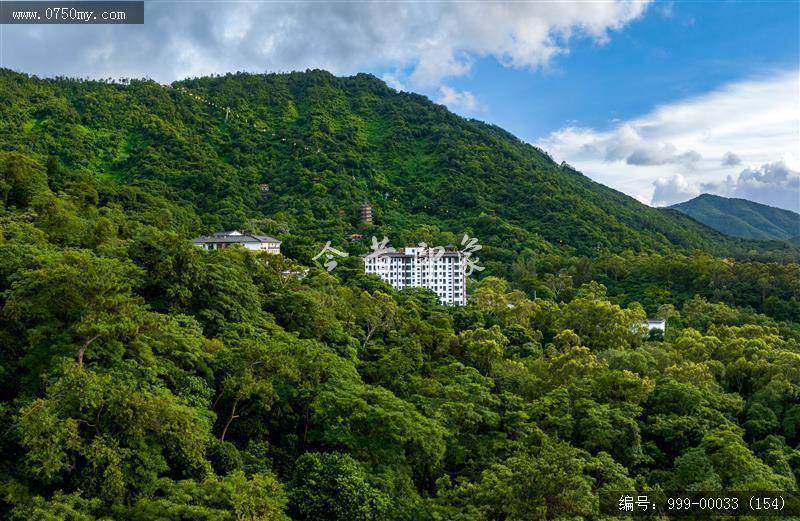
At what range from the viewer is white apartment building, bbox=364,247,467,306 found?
56.3 metres

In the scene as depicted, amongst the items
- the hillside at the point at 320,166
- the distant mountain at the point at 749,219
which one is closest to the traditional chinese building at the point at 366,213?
the hillside at the point at 320,166

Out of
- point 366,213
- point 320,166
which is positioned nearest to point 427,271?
point 366,213

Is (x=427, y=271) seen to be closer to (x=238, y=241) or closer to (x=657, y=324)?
(x=238, y=241)

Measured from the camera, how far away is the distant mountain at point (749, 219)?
172 m

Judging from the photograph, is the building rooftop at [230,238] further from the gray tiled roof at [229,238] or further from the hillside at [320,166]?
the hillside at [320,166]

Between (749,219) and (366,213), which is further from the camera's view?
(749,219)

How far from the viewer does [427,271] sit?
56.5 meters

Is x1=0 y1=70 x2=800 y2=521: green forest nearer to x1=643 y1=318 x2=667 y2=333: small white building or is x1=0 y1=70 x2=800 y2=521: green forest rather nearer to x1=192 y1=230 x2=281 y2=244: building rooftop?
x1=643 y1=318 x2=667 y2=333: small white building

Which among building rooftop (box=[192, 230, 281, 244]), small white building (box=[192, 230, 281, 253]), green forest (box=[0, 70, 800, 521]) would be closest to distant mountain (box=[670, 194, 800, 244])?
green forest (box=[0, 70, 800, 521])

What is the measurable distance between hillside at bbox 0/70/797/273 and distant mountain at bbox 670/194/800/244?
69.0 m

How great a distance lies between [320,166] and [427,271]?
1535 inches

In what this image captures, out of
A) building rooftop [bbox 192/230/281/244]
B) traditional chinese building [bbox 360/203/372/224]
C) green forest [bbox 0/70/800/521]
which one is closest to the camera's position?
green forest [bbox 0/70/800/521]

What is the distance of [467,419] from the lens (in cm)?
2120

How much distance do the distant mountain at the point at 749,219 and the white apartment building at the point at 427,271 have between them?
138 metres
